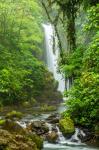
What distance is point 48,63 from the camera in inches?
1902

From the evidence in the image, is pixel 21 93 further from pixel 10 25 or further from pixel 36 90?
pixel 10 25

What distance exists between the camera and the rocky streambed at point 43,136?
1280cm

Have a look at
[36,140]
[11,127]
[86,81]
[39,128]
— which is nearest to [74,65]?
[86,81]

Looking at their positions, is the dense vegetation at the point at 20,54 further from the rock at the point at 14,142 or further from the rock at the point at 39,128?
the rock at the point at 14,142

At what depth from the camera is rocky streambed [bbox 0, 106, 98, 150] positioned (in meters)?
12.8

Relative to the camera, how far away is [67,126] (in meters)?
17.7

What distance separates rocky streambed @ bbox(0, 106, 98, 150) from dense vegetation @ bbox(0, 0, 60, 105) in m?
11.9

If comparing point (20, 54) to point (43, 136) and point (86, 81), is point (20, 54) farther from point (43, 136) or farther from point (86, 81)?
point (43, 136)

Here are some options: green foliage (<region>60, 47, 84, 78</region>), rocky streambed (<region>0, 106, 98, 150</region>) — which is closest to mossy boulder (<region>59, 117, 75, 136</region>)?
rocky streambed (<region>0, 106, 98, 150</region>)

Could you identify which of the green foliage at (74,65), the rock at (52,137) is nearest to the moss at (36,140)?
the rock at (52,137)

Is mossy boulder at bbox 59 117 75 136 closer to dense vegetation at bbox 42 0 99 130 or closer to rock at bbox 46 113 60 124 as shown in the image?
dense vegetation at bbox 42 0 99 130

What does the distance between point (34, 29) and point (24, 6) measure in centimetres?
325

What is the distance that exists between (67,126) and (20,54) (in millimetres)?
18912

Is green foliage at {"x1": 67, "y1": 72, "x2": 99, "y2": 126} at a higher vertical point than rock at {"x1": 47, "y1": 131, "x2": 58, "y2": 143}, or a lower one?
higher
